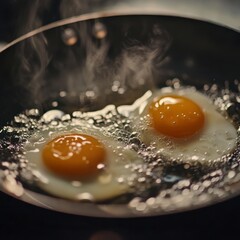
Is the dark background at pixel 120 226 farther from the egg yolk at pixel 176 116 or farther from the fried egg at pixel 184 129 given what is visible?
the egg yolk at pixel 176 116

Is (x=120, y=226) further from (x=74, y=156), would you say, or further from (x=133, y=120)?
(x=133, y=120)

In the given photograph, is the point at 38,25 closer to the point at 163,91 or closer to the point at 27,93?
the point at 27,93

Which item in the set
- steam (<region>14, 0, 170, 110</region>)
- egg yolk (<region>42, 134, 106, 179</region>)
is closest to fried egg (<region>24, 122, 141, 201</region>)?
egg yolk (<region>42, 134, 106, 179</region>)

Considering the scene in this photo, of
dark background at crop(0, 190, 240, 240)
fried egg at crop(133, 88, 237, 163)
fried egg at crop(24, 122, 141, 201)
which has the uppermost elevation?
fried egg at crop(133, 88, 237, 163)

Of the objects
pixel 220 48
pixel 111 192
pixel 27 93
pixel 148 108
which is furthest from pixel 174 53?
pixel 111 192

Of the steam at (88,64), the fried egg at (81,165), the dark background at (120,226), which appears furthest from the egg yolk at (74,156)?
the steam at (88,64)

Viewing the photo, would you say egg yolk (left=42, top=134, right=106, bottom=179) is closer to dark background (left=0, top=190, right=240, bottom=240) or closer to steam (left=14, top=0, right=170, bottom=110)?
dark background (left=0, top=190, right=240, bottom=240)

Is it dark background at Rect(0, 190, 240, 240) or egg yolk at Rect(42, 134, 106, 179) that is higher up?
egg yolk at Rect(42, 134, 106, 179)
